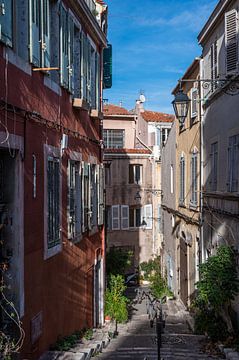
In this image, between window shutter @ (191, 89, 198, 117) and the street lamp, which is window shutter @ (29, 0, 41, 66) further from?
window shutter @ (191, 89, 198, 117)

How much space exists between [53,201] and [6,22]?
3.89 m

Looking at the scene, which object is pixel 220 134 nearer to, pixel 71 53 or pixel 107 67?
pixel 71 53

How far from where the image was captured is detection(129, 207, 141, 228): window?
34.1 m

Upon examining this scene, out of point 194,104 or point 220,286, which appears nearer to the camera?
point 220,286

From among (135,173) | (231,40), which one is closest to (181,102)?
(231,40)

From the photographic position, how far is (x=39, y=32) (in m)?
8.88

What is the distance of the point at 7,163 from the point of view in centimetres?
792

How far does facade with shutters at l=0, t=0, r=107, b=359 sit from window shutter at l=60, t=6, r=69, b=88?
0.02m

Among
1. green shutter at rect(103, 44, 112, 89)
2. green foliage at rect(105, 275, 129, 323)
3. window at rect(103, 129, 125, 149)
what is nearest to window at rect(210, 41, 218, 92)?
green shutter at rect(103, 44, 112, 89)

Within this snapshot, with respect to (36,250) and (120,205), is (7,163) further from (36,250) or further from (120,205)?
(120,205)

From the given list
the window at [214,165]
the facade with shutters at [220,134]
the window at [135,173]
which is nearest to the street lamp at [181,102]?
the facade with shutters at [220,134]

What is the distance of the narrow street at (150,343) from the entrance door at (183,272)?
1.55 m

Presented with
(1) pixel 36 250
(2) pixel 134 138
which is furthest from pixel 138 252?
(1) pixel 36 250

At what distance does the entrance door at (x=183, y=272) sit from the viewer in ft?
70.7
